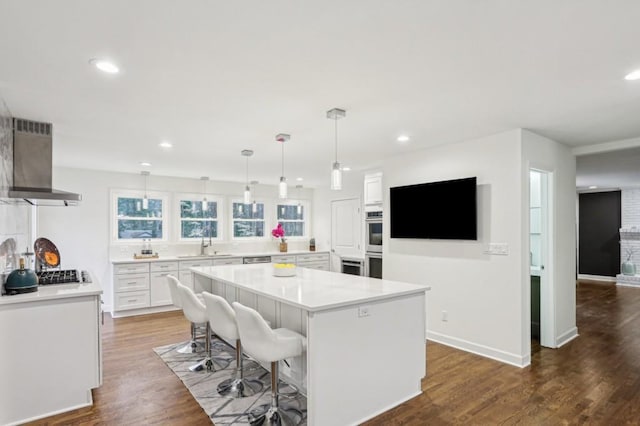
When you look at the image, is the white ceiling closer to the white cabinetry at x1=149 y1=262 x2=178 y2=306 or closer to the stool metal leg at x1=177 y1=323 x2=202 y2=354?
the stool metal leg at x1=177 y1=323 x2=202 y2=354

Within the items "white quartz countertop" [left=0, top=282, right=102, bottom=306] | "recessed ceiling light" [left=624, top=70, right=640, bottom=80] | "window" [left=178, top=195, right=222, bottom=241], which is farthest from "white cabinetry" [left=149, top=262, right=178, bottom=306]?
"recessed ceiling light" [left=624, top=70, right=640, bottom=80]

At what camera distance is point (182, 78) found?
7.66 feet

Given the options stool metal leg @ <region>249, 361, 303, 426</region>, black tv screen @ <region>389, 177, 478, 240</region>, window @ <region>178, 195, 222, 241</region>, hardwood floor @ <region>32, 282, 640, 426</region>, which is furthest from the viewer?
window @ <region>178, 195, 222, 241</region>

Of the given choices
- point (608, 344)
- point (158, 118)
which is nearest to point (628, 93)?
point (608, 344)

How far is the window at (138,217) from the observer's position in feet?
20.5

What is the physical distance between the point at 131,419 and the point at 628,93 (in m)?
4.45

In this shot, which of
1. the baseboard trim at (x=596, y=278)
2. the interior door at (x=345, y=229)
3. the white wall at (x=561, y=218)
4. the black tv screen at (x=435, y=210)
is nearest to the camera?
the white wall at (x=561, y=218)

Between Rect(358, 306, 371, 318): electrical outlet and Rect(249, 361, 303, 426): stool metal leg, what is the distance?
72 centimetres

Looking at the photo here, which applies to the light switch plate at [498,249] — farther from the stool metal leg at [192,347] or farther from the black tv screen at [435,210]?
the stool metal leg at [192,347]

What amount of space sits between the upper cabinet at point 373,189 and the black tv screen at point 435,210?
35.3 inches

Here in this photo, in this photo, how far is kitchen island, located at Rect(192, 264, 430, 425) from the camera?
232 cm

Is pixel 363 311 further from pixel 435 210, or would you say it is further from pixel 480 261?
pixel 435 210

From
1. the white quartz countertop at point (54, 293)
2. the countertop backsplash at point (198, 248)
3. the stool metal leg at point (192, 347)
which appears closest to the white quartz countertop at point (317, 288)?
the stool metal leg at point (192, 347)

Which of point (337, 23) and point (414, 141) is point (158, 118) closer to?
point (337, 23)
